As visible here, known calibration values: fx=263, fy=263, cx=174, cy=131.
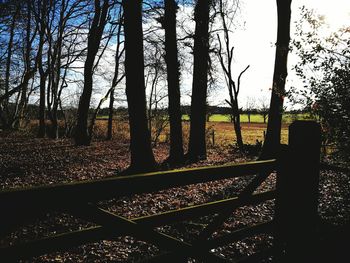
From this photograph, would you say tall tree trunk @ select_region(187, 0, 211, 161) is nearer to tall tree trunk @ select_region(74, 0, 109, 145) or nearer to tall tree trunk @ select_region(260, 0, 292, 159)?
tall tree trunk @ select_region(260, 0, 292, 159)

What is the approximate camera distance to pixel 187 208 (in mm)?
2662

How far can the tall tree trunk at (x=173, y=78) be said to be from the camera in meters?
11.6

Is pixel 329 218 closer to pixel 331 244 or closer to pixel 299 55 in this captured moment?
pixel 331 244

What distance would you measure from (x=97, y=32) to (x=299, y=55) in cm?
1457

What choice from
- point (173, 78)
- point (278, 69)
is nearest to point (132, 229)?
point (173, 78)

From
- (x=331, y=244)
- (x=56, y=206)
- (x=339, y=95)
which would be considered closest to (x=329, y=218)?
(x=331, y=244)

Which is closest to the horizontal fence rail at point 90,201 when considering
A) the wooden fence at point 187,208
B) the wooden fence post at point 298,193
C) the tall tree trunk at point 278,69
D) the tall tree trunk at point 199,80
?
the wooden fence at point 187,208

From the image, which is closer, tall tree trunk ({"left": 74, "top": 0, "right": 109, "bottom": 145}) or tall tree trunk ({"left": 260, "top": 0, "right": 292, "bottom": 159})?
tall tree trunk ({"left": 260, "top": 0, "right": 292, "bottom": 159})

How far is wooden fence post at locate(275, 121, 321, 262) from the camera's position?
10.1ft

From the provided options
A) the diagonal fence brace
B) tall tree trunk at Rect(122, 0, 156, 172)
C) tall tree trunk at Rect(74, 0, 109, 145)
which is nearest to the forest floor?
tall tree trunk at Rect(122, 0, 156, 172)

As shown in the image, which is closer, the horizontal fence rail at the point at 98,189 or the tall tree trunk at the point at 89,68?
the horizontal fence rail at the point at 98,189

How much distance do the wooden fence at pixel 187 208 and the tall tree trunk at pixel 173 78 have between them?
8981 millimetres

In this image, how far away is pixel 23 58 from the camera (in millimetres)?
26359

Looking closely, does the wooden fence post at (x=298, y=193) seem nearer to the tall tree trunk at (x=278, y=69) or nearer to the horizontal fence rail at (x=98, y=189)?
the horizontal fence rail at (x=98, y=189)
